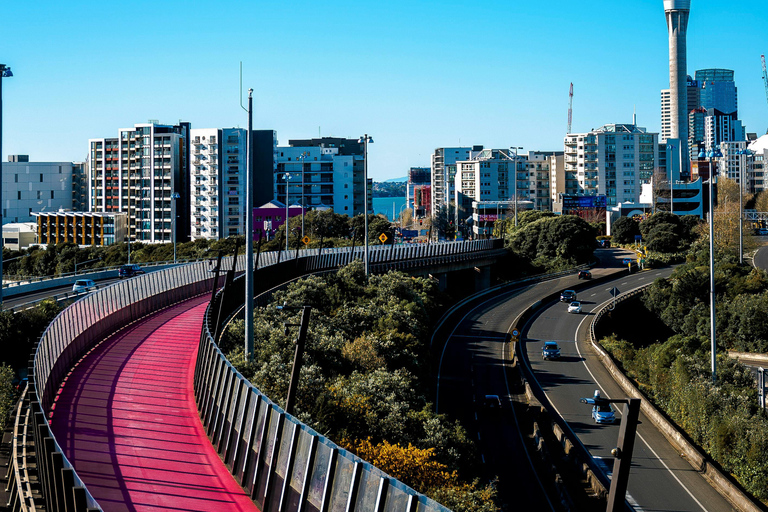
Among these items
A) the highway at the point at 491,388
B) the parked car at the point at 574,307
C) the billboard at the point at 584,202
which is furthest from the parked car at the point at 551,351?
the billboard at the point at 584,202

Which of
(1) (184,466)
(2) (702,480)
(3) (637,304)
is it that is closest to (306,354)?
(1) (184,466)

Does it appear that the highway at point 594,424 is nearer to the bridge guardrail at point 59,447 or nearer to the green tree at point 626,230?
the bridge guardrail at point 59,447

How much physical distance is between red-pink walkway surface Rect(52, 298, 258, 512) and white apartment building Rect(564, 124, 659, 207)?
147199mm

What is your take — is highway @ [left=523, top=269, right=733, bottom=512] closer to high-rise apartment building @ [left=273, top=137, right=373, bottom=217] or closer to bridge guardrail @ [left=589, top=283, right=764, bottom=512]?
bridge guardrail @ [left=589, top=283, right=764, bottom=512]

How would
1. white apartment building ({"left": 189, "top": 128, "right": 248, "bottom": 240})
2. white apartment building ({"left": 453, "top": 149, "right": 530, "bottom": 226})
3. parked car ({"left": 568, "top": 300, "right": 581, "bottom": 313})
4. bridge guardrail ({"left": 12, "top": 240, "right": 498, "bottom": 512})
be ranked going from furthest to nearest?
white apartment building ({"left": 453, "top": 149, "right": 530, "bottom": 226}) < white apartment building ({"left": 189, "top": 128, "right": 248, "bottom": 240}) < parked car ({"left": 568, "top": 300, "right": 581, "bottom": 313}) < bridge guardrail ({"left": 12, "top": 240, "right": 498, "bottom": 512})

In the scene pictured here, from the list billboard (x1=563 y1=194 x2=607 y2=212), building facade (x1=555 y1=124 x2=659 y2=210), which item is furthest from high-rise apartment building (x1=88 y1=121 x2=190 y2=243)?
building facade (x1=555 y1=124 x2=659 y2=210)

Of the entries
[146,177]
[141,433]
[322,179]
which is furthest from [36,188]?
[141,433]

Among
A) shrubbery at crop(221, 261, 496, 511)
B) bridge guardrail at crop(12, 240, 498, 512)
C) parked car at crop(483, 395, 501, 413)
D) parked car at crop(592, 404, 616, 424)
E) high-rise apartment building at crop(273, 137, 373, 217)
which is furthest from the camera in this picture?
high-rise apartment building at crop(273, 137, 373, 217)

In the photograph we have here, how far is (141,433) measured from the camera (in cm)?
1861

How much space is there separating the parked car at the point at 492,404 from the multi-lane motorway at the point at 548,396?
452 mm

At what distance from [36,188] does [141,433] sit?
530 ft

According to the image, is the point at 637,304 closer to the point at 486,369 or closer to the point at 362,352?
the point at 486,369

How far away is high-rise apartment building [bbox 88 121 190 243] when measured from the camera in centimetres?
13875

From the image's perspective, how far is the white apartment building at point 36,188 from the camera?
16188 cm
